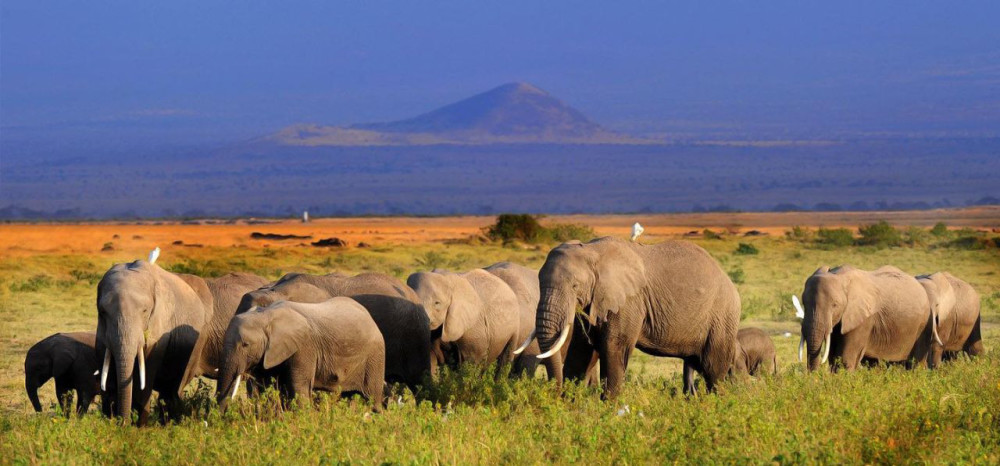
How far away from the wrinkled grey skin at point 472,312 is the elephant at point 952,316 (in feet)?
15.3

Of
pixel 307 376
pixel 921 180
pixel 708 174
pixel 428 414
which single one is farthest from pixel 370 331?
pixel 708 174

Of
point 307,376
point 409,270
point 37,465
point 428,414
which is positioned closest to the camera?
point 37,465

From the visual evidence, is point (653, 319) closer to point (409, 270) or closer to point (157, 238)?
point (409, 270)

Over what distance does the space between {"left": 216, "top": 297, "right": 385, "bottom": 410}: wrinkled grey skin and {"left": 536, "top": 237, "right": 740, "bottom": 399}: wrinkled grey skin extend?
4.66 feet

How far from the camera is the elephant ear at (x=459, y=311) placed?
13.1 m

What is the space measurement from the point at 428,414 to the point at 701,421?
75.0 inches

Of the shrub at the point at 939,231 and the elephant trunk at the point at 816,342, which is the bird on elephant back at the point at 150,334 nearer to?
the elephant trunk at the point at 816,342

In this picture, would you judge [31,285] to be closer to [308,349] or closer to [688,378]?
[688,378]

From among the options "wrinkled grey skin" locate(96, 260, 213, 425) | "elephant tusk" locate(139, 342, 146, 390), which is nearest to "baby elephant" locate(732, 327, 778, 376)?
"wrinkled grey skin" locate(96, 260, 213, 425)

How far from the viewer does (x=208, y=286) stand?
41.8ft

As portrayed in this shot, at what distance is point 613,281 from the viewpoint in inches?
461

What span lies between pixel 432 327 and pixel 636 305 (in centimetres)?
206

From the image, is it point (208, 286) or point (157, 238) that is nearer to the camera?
point (208, 286)

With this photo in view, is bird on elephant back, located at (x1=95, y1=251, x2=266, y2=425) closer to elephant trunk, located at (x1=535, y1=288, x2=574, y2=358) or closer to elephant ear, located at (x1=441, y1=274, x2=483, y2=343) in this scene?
elephant ear, located at (x1=441, y1=274, x2=483, y2=343)
